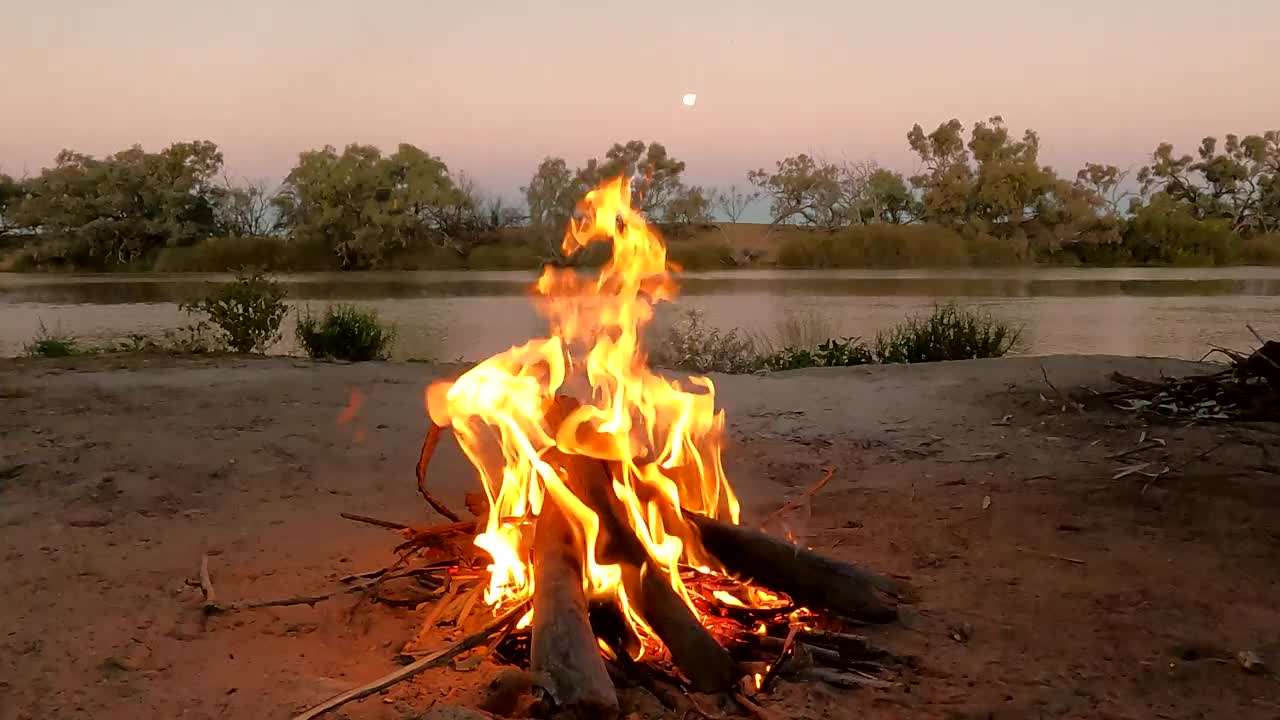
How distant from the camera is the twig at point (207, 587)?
3271 millimetres

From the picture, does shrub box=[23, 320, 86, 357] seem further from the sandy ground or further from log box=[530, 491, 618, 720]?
log box=[530, 491, 618, 720]

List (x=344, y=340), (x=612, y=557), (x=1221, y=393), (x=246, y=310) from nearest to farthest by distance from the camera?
(x=612, y=557), (x=1221, y=393), (x=344, y=340), (x=246, y=310)

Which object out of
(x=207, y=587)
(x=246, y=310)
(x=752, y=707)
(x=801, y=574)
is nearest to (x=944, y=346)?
(x=801, y=574)

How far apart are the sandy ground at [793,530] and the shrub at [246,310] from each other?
457 centimetres

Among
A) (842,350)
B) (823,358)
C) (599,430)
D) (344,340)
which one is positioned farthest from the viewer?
(344,340)

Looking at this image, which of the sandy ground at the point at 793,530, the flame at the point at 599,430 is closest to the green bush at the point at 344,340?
the sandy ground at the point at 793,530

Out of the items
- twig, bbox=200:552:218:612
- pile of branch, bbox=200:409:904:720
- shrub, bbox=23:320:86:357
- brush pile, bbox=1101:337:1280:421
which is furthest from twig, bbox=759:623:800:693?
shrub, bbox=23:320:86:357

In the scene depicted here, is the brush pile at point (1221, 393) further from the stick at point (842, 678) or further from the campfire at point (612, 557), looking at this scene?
the stick at point (842, 678)

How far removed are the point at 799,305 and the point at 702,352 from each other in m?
7.84

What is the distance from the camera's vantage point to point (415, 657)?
9.37 ft

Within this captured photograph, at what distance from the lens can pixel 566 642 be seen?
8.33 feet

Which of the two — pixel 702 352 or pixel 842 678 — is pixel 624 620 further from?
pixel 702 352

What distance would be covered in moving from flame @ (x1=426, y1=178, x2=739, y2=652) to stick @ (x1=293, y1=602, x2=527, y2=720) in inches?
8.1

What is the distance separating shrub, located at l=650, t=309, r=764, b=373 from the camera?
11312 millimetres
